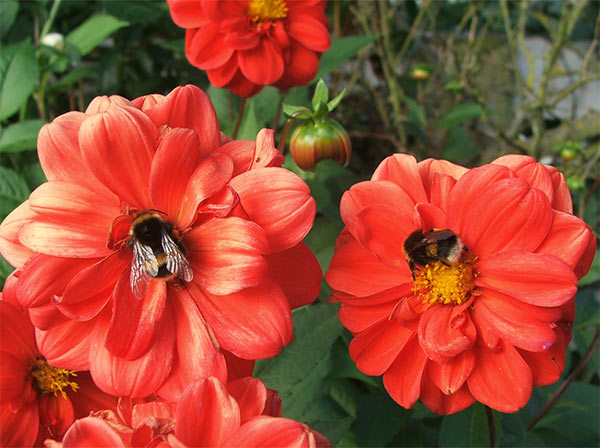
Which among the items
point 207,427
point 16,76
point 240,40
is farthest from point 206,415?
point 16,76

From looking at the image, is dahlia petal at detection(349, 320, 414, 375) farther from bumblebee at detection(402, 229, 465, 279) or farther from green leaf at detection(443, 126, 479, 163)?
green leaf at detection(443, 126, 479, 163)

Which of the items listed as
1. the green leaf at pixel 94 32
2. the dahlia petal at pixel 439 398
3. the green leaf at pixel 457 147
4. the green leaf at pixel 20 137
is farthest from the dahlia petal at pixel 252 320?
the green leaf at pixel 457 147

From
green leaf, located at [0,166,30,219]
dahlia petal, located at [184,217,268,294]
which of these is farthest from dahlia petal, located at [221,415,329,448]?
green leaf, located at [0,166,30,219]

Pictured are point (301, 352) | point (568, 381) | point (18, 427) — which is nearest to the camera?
point (18, 427)

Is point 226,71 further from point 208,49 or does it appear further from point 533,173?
point 533,173

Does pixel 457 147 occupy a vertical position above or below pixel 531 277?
below

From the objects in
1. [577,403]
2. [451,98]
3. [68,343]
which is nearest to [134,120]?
[68,343]

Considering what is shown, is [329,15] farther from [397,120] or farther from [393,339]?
[393,339]
